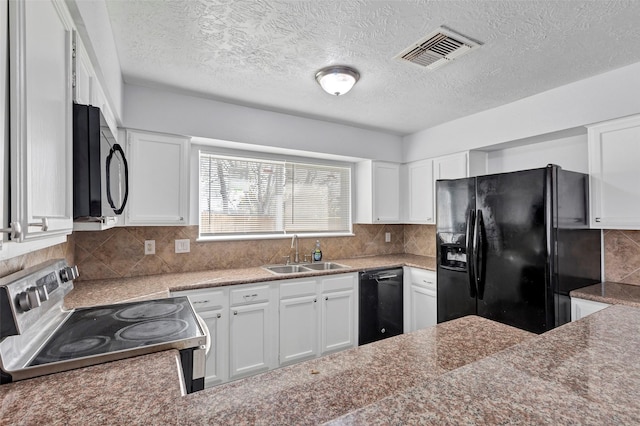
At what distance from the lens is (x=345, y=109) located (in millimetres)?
3043

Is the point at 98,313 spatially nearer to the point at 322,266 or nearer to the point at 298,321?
the point at 298,321

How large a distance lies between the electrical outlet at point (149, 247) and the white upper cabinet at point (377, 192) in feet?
7.32

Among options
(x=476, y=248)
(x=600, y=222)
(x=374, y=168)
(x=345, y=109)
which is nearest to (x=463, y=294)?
(x=476, y=248)

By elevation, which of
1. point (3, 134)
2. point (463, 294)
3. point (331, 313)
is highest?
point (3, 134)

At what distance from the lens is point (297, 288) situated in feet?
9.29

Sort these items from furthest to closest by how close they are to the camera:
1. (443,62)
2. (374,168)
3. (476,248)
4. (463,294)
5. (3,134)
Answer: (374,168)
(463,294)
(476,248)
(443,62)
(3,134)

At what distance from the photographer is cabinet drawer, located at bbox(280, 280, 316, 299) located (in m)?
2.77

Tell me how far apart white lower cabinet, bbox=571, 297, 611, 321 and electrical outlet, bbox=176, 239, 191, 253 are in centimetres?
306

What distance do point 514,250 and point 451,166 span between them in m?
1.32

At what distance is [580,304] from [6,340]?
9.88 feet

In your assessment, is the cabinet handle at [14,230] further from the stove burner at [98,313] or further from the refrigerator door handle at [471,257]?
the refrigerator door handle at [471,257]

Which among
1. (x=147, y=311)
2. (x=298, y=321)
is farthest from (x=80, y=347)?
(x=298, y=321)

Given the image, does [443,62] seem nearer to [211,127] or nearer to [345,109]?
[345,109]

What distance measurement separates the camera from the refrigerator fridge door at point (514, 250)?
217cm
